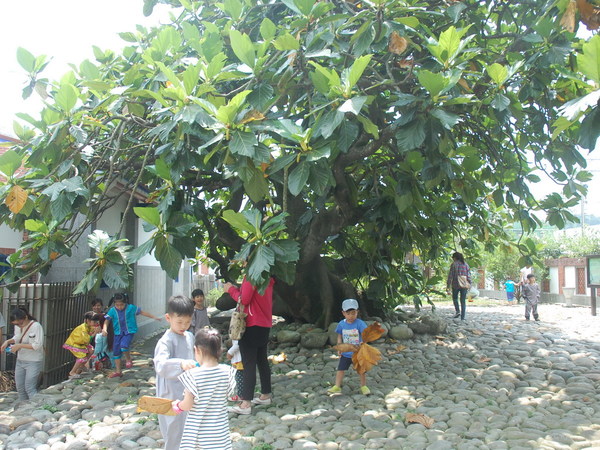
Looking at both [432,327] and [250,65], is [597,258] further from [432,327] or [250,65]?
[250,65]

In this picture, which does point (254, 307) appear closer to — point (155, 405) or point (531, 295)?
point (155, 405)

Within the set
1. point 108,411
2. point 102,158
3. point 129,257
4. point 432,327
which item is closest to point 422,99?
point 129,257

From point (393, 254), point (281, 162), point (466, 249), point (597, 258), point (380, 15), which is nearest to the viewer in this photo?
point (281, 162)

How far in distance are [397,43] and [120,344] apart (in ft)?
15.7

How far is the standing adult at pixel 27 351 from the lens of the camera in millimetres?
5938

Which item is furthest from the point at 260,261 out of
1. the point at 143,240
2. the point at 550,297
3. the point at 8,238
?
the point at 550,297

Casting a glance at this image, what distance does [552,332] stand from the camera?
8.48 m

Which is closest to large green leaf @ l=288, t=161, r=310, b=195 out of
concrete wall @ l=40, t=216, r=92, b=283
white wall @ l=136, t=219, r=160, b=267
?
concrete wall @ l=40, t=216, r=92, b=283

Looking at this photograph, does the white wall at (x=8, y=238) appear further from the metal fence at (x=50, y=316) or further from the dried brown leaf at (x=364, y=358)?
the dried brown leaf at (x=364, y=358)

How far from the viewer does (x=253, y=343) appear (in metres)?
4.80

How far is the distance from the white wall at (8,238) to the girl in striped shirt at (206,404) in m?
5.76

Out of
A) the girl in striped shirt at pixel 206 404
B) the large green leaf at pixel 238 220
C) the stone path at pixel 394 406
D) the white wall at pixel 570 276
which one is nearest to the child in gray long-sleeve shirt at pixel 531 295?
the stone path at pixel 394 406

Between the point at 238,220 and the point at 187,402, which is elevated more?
the point at 238,220

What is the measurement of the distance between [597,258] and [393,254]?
6837 millimetres
